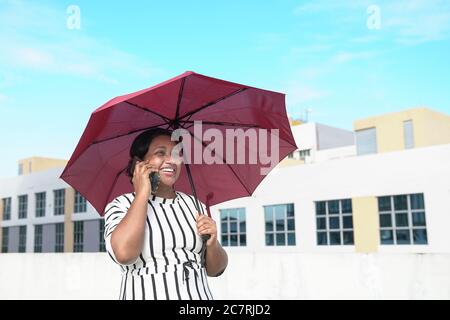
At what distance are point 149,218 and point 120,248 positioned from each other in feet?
0.77

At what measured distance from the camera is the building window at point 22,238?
49.8 metres

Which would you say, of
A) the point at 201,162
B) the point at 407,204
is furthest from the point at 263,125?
the point at 407,204

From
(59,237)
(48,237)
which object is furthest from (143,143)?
(48,237)

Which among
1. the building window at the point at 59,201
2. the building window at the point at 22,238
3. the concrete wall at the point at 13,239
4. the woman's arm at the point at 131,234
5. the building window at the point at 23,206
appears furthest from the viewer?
the concrete wall at the point at 13,239

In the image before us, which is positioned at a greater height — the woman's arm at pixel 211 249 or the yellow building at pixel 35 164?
the yellow building at pixel 35 164

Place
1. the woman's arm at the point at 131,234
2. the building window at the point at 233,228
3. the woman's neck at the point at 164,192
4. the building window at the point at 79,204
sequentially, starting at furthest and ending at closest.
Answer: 1. the building window at the point at 79,204
2. the building window at the point at 233,228
3. the woman's neck at the point at 164,192
4. the woman's arm at the point at 131,234

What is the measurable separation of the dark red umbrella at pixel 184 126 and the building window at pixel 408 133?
133ft

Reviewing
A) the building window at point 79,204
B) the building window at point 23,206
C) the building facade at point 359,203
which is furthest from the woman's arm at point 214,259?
the building window at point 23,206

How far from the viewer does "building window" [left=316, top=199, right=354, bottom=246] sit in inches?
1064

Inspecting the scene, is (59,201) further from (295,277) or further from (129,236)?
(129,236)

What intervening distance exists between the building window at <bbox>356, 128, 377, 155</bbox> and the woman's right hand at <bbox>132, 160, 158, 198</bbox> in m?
42.4

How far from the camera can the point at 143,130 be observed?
116 inches

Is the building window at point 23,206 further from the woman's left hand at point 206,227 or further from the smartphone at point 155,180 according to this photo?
the woman's left hand at point 206,227

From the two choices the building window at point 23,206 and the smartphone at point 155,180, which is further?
the building window at point 23,206
